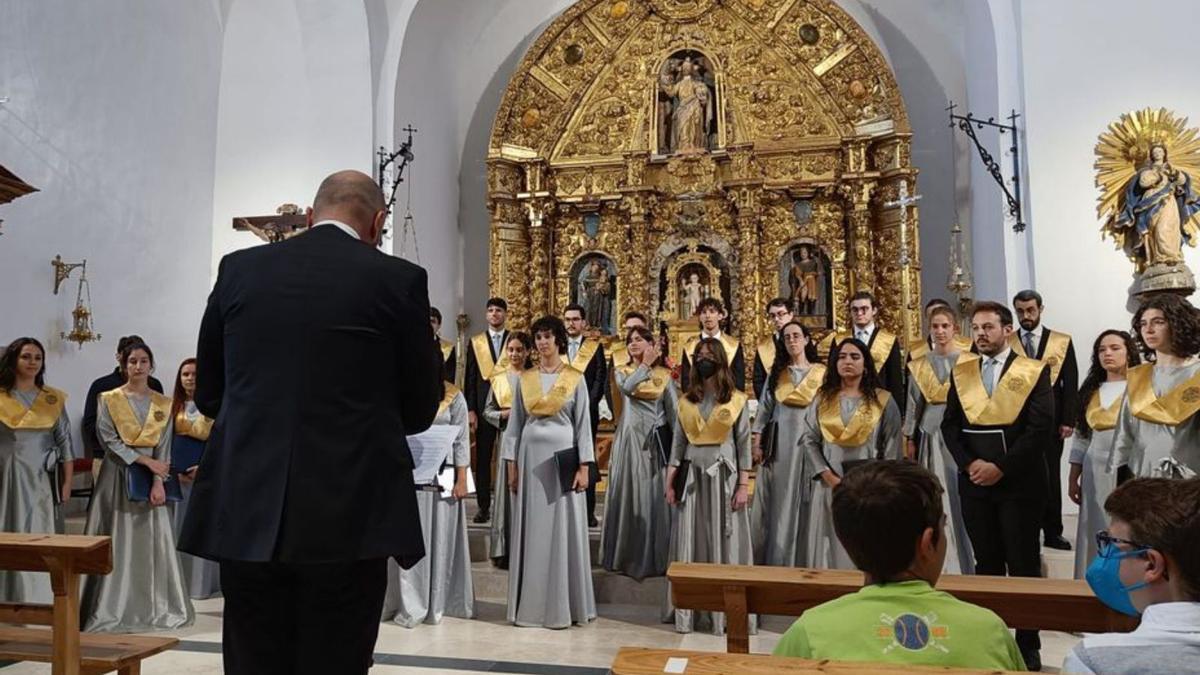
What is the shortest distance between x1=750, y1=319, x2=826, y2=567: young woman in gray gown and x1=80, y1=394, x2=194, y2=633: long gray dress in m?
3.87

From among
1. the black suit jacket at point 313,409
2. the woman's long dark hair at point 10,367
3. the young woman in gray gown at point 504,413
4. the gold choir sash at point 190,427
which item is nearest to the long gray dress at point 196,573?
the gold choir sash at point 190,427

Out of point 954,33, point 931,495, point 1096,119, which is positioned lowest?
point 931,495

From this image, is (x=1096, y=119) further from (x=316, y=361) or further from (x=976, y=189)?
(x=316, y=361)

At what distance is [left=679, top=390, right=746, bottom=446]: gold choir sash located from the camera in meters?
5.85

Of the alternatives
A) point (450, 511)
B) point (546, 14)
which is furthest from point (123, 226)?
point (546, 14)

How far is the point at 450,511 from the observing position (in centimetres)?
635

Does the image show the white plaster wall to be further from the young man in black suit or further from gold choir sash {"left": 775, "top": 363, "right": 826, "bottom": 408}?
gold choir sash {"left": 775, "top": 363, "right": 826, "bottom": 408}

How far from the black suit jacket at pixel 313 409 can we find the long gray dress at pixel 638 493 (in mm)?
4643

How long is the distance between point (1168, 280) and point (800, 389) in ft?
12.7

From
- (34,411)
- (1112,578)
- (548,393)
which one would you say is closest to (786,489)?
(548,393)

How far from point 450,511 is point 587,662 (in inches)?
67.5

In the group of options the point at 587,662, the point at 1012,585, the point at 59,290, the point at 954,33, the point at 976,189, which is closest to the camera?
the point at 1012,585

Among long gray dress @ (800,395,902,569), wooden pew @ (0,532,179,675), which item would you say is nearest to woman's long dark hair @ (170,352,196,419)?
wooden pew @ (0,532,179,675)

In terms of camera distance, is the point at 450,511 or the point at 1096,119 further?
the point at 1096,119
